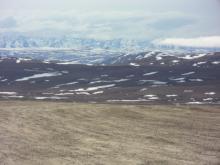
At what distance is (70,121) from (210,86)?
120 meters

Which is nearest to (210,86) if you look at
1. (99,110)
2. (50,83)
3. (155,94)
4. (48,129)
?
A: (155,94)

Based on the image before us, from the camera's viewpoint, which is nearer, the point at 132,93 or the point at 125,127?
the point at 125,127

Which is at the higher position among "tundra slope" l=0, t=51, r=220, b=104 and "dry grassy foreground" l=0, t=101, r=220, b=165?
"dry grassy foreground" l=0, t=101, r=220, b=165

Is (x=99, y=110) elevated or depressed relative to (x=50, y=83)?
elevated

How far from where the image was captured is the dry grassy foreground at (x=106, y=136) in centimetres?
2231

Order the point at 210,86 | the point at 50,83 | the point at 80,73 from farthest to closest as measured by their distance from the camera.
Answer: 1. the point at 80,73
2. the point at 50,83
3. the point at 210,86

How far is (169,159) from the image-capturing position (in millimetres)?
22391

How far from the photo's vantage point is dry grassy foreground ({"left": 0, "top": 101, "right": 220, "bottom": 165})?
22.3 meters

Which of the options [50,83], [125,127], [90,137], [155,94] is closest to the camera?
[90,137]

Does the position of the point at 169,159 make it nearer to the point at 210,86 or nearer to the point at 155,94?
the point at 155,94

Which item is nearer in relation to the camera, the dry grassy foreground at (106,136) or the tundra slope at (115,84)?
the dry grassy foreground at (106,136)

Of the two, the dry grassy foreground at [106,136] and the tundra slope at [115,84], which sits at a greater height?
the dry grassy foreground at [106,136]

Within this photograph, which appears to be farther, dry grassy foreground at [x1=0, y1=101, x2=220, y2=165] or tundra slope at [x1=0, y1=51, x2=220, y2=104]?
tundra slope at [x1=0, y1=51, x2=220, y2=104]

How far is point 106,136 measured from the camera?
92.1ft
